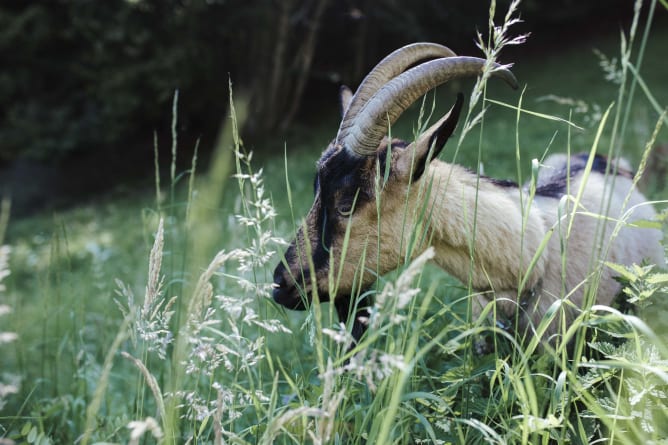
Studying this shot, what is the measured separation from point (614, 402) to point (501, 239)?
0.92m

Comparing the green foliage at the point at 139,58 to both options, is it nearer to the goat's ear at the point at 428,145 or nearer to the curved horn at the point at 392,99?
the curved horn at the point at 392,99

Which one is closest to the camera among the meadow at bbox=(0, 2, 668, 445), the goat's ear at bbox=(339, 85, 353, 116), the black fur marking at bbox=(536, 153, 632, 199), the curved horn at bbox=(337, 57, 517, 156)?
the meadow at bbox=(0, 2, 668, 445)

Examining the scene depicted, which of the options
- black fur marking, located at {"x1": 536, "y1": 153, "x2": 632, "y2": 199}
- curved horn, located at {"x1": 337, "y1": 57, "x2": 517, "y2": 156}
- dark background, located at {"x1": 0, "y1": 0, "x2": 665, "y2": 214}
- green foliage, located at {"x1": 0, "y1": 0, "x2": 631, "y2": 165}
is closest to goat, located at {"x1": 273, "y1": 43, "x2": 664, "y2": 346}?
curved horn, located at {"x1": 337, "y1": 57, "x2": 517, "y2": 156}

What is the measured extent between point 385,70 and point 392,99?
1.21 feet

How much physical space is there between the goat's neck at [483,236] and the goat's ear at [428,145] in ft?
0.25

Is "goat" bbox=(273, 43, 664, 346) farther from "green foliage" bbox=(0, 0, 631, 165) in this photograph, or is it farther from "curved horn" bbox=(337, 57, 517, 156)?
"green foliage" bbox=(0, 0, 631, 165)

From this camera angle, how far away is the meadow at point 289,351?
1411 millimetres

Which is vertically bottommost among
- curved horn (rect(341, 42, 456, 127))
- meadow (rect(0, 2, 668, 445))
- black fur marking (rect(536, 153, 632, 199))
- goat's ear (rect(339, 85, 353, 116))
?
meadow (rect(0, 2, 668, 445))

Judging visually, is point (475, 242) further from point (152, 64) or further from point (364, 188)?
point (152, 64)

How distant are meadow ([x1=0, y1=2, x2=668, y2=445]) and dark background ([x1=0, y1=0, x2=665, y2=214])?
22.7 ft

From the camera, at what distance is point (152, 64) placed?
14578mm

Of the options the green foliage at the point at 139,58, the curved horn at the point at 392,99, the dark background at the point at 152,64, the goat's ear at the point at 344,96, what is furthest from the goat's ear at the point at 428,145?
the green foliage at the point at 139,58

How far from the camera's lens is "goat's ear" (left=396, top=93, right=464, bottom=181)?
217 centimetres

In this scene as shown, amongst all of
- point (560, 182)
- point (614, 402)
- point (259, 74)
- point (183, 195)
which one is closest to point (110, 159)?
point (259, 74)
